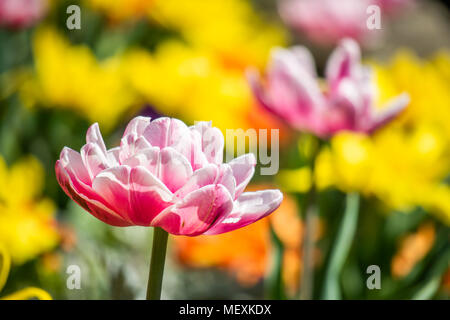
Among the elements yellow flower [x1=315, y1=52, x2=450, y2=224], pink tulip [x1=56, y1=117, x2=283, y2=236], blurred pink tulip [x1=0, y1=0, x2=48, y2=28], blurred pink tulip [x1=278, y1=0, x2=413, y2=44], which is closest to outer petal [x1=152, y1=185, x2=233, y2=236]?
pink tulip [x1=56, y1=117, x2=283, y2=236]

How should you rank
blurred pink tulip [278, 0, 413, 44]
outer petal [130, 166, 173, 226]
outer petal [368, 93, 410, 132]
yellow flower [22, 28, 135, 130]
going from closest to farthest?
outer petal [130, 166, 173, 226]
outer petal [368, 93, 410, 132]
yellow flower [22, 28, 135, 130]
blurred pink tulip [278, 0, 413, 44]

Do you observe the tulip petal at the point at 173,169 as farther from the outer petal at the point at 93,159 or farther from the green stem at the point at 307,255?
the green stem at the point at 307,255

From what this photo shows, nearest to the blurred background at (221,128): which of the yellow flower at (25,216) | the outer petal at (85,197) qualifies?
the yellow flower at (25,216)

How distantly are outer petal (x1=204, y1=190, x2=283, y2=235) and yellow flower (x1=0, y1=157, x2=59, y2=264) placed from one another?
1.11 feet

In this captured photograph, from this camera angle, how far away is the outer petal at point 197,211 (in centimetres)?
28

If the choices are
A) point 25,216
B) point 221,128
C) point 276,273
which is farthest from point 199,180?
point 221,128

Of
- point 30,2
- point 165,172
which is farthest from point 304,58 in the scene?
point 30,2

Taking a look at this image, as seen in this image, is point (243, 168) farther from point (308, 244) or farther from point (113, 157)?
point (308, 244)

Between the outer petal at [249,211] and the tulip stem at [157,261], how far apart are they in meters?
0.02

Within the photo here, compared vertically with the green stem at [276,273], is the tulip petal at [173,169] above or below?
above

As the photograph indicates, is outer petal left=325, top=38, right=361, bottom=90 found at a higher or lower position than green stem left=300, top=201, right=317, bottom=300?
higher

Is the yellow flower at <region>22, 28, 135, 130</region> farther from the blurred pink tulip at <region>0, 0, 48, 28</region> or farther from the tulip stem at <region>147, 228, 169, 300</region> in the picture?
the tulip stem at <region>147, 228, 169, 300</region>

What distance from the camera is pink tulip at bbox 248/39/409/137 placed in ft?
1.60

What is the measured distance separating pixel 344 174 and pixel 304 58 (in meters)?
0.19
